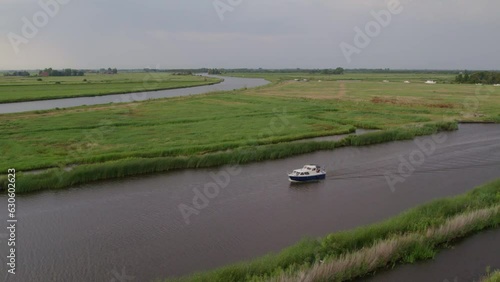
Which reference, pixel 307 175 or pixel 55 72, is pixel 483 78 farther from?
pixel 55 72

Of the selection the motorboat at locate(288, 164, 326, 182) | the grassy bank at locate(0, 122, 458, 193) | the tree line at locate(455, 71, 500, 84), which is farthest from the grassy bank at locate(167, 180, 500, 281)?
the tree line at locate(455, 71, 500, 84)

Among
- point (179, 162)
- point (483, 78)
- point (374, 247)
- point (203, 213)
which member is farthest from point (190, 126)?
point (483, 78)

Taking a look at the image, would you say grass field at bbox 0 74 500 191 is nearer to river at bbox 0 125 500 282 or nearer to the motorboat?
river at bbox 0 125 500 282

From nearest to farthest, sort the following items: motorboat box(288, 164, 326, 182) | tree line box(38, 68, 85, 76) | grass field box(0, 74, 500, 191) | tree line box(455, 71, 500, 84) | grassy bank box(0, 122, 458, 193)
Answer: grassy bank box(0, 122, 458, 193)
motorboat box(288, 164, 326, 182)
grass field box(0, 74, 500, 191)
tree line box(455, 71, 500, 84)
tree line box(38, 68, 85, 76)

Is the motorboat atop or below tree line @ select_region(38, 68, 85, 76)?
below

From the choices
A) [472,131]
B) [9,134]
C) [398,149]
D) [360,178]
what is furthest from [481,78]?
[9,134]

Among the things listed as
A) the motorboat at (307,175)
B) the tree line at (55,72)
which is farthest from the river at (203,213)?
the tree line at (55,72)
